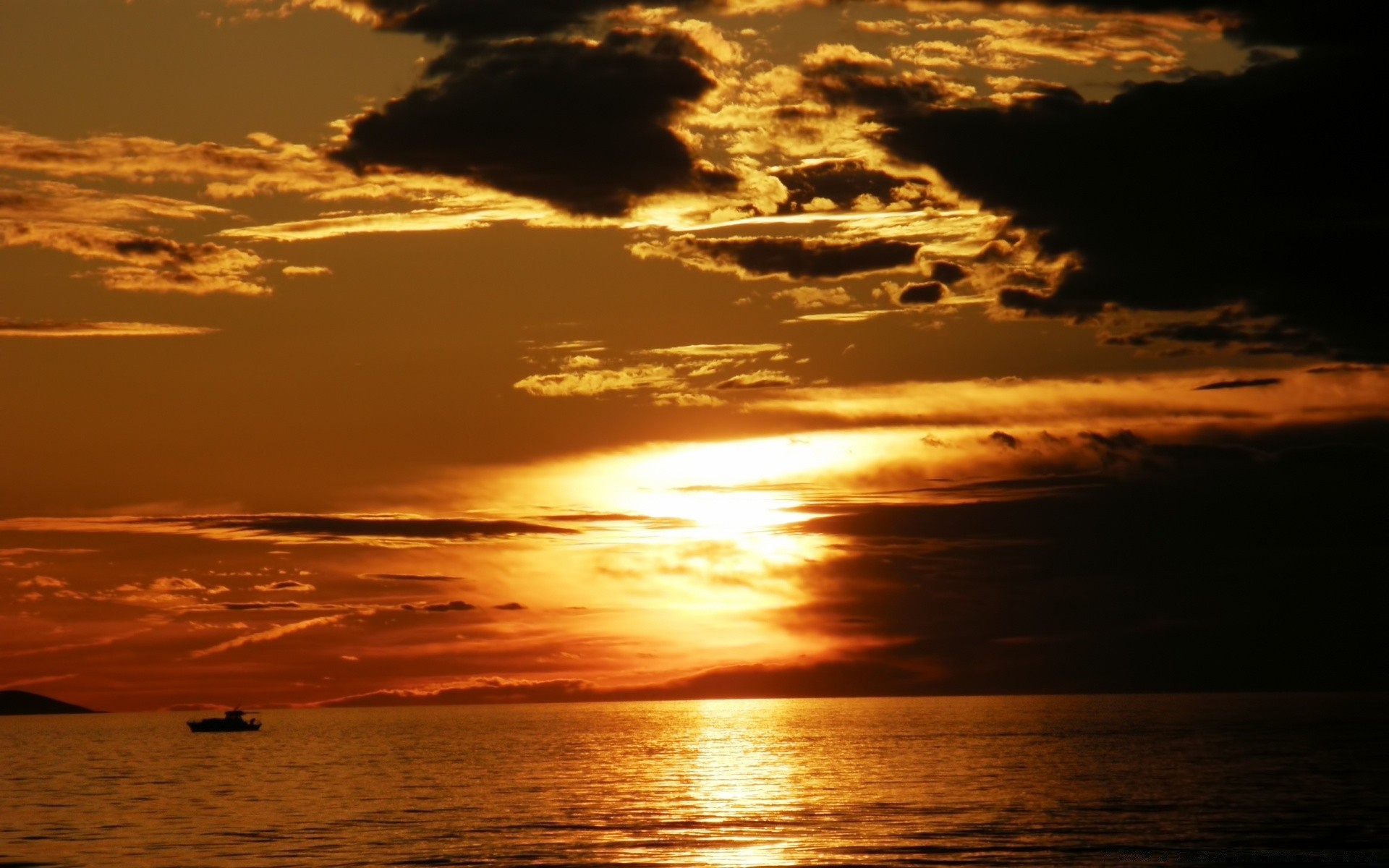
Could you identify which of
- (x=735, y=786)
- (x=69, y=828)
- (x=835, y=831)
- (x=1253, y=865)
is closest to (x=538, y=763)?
(x=735, y=786)

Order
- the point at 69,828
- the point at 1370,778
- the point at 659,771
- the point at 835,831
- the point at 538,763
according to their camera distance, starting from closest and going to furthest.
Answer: the point at 835,831 → the point at 69,828 → the point at 1370,778 → the point at 659,771 → the point at 538,763

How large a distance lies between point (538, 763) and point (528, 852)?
10385 cm

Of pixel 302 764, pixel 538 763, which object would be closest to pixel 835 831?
pixel 538 763

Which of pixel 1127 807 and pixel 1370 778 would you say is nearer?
pixel 1127 807

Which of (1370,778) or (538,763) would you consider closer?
(1370,778)

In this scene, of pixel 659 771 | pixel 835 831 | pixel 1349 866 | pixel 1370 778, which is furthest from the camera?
pixel 659 771

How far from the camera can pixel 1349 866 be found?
3091 inches

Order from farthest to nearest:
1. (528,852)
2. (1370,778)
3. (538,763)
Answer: (538,763), (1370,778), (528,852)

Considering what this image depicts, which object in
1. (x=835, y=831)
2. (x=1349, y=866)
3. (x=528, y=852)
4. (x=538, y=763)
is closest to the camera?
(x=1349, y=866)

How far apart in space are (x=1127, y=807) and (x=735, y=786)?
39614mm

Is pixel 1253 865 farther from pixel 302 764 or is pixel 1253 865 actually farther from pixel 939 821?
pixel 302 764

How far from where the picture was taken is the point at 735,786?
13838 cm

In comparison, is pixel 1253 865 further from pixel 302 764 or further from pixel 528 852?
pixel 302 764

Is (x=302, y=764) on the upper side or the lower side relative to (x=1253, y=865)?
upper
